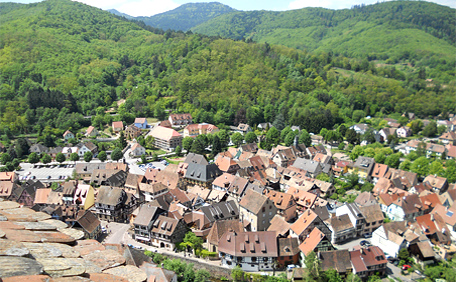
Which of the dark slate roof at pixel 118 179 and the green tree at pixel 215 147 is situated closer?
the dark slate roof at pixel 118 179

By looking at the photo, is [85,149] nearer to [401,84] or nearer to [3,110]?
[3,110]

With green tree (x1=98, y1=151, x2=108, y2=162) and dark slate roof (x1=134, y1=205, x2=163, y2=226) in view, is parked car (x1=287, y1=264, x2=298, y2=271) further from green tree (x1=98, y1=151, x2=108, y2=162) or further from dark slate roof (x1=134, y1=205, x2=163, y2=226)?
green tree (x1=98, y1=151, x2=108, y2=162)

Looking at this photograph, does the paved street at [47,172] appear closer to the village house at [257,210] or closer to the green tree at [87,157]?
the green tree at [87,157]

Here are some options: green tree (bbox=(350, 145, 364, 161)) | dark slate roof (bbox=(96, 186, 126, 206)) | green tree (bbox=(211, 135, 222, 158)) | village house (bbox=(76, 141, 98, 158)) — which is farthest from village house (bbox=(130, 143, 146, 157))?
green tree (bbox=(350, 145, 364, 161))

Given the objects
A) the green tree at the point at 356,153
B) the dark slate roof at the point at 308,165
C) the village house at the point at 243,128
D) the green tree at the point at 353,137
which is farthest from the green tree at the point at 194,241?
the green tree at the point at 353,137

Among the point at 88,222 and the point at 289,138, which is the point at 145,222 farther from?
the point at 289,138

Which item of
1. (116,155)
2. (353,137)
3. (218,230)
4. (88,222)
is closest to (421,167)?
(353,137)
